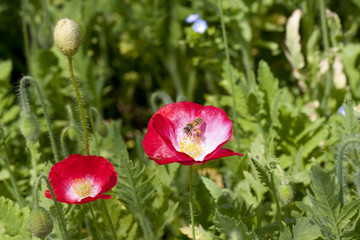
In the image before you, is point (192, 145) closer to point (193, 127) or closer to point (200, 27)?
point (193, 127)

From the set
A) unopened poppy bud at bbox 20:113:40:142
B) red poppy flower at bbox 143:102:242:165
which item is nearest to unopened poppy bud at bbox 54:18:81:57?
red poppy flower at bbox 143:102:242:165

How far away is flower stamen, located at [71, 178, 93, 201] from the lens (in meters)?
1.72

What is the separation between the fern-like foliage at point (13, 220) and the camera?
1.80 metres

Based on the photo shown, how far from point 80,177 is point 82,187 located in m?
0.03

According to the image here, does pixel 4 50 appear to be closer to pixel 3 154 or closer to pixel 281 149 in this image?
pixel 3 154

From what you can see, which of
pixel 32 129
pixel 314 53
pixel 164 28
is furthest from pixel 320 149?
pixel 164 28

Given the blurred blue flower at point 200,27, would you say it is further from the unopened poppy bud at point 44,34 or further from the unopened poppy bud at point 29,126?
the unopened poppy bud at point 29,126

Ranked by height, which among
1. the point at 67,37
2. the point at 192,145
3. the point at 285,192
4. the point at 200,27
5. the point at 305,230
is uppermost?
the point at 67,37

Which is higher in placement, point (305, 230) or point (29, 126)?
point (29, 126)

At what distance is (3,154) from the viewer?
218cm

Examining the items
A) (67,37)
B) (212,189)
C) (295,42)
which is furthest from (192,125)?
(295,42)

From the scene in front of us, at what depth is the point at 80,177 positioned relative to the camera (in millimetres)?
1735

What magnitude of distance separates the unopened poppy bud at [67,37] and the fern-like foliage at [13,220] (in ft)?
1.99

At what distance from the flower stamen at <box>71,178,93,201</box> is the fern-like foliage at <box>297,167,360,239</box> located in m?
0.68
